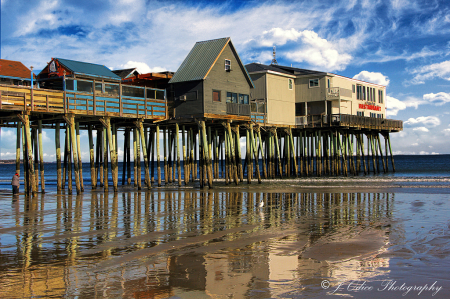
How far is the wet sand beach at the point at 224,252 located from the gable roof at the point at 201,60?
15.4 m

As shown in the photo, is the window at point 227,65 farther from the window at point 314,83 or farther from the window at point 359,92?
the window at point 359,92

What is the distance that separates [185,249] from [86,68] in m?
20.6

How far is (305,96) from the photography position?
152 ft

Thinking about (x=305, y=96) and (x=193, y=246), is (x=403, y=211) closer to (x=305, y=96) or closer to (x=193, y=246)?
(x=193, y=246)

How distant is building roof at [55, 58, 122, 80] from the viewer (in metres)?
27.1

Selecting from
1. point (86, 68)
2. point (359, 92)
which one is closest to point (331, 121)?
point (359, 92)

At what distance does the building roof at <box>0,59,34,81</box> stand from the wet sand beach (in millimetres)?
10243

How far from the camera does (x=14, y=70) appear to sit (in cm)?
2536

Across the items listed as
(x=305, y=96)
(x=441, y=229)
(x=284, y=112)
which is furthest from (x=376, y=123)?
(x=441, y=229)

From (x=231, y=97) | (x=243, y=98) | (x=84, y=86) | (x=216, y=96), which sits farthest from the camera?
(x=243, y=98)

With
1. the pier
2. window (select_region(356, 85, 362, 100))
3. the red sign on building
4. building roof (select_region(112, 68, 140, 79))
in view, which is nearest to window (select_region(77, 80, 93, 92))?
the pier

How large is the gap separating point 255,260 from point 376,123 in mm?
46063

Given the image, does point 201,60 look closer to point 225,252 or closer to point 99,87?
point 99,87

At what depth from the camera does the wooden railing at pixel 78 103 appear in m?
23.8
